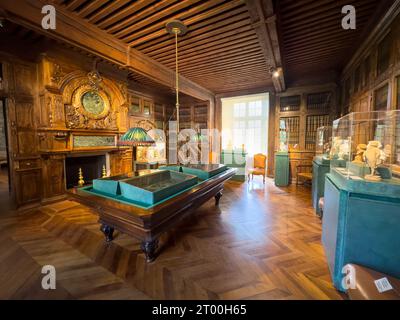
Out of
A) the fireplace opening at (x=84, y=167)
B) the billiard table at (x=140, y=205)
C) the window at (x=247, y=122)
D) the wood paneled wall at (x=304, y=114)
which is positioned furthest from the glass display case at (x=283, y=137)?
the fireplace opening at (x=84, y=167)

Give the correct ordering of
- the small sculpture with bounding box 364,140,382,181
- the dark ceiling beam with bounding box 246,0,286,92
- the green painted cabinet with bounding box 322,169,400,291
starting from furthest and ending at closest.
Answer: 1. the dark ceiling beam with bounding box 246,0,286,92
2. the small sculpture with bounding box 364,140,382,181
3. the green painted cabinet with bounding box 322,169,400,291

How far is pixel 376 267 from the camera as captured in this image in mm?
1499

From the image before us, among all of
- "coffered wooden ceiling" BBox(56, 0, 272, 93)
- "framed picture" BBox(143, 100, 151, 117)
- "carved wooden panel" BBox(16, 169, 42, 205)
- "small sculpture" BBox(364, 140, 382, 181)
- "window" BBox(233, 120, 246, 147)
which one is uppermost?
"coffered wooden ceiling" BBox(56, 0, 272, 93)

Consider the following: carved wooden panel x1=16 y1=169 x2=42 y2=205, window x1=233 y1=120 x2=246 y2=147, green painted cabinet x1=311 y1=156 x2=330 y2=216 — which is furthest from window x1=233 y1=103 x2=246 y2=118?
carved wooden panel x1=16 y1=169 x2=42 y2=205

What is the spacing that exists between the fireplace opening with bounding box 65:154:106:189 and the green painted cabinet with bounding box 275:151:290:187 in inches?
199

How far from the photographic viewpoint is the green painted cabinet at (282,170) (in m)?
5.44

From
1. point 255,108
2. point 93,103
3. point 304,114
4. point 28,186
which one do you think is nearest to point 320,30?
point 304,114

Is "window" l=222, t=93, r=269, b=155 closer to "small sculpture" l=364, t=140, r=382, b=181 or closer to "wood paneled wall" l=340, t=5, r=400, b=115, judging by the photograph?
"wood paneled wall" l=340, t=5, r=400, b=115

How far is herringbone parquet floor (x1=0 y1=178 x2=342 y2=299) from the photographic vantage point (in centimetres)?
Result: 162

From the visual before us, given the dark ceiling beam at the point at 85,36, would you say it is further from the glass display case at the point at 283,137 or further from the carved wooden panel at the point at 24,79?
the glass display case at the point at 283,137
